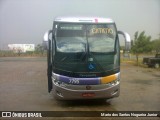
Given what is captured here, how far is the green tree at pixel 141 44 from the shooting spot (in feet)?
24.1

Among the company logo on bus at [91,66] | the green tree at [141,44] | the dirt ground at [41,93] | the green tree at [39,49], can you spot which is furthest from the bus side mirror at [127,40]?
the green tree at [39,49]

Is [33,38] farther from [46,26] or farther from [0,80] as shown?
[0,80]

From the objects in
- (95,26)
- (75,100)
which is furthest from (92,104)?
(95,26)

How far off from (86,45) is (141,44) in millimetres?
1125

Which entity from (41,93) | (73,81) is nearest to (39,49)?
(73,81)

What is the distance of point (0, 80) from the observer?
7.91 meters

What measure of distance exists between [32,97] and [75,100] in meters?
1.09

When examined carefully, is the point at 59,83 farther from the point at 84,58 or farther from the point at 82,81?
the point at 84,58

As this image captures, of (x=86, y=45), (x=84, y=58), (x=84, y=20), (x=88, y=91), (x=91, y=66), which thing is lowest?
(x=88, y=91)

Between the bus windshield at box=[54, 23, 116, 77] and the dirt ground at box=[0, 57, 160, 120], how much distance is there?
0.49 m

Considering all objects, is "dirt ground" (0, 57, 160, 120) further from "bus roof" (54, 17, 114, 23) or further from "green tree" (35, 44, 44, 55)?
"bus roof" (54, 17, 114, 23)

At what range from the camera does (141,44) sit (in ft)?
24.5

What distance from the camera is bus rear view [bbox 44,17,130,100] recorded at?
781 centimetres

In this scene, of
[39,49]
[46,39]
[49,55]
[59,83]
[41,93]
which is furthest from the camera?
[41,93]
